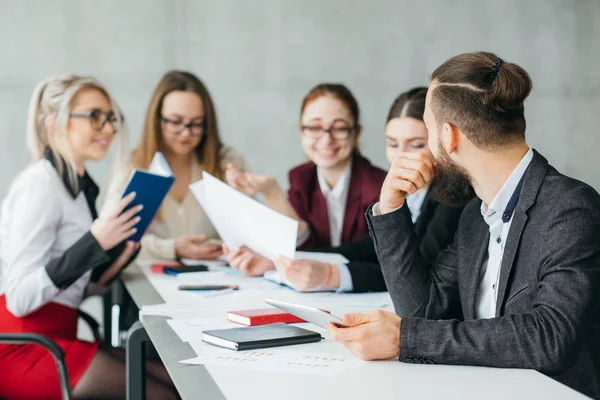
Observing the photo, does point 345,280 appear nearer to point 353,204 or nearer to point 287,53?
point 353,204

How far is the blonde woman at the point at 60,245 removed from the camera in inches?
100

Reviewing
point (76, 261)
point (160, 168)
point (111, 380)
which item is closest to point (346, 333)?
Result: point (111, 380)

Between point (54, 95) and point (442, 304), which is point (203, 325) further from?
point (54, 95)

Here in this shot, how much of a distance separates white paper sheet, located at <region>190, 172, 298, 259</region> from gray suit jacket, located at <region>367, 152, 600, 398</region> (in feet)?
2.55

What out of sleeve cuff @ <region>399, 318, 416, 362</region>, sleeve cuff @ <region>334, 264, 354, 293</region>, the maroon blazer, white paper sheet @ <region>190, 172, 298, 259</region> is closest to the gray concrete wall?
the maroon blazer

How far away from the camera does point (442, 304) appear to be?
7.08 feet

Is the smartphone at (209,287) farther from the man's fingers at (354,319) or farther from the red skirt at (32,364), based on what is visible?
the man's fingers at (354,319)

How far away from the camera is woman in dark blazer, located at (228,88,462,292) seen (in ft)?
8.55

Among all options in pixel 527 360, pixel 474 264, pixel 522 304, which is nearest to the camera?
pixel 527 360

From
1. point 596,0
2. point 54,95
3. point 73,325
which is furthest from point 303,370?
point 596,0

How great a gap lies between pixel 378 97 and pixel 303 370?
4149mm

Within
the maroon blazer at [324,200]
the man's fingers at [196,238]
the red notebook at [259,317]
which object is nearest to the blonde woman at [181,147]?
the man's fingers at [196,238]

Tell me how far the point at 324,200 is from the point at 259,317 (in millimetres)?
1669

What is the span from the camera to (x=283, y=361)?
163 centimetres
